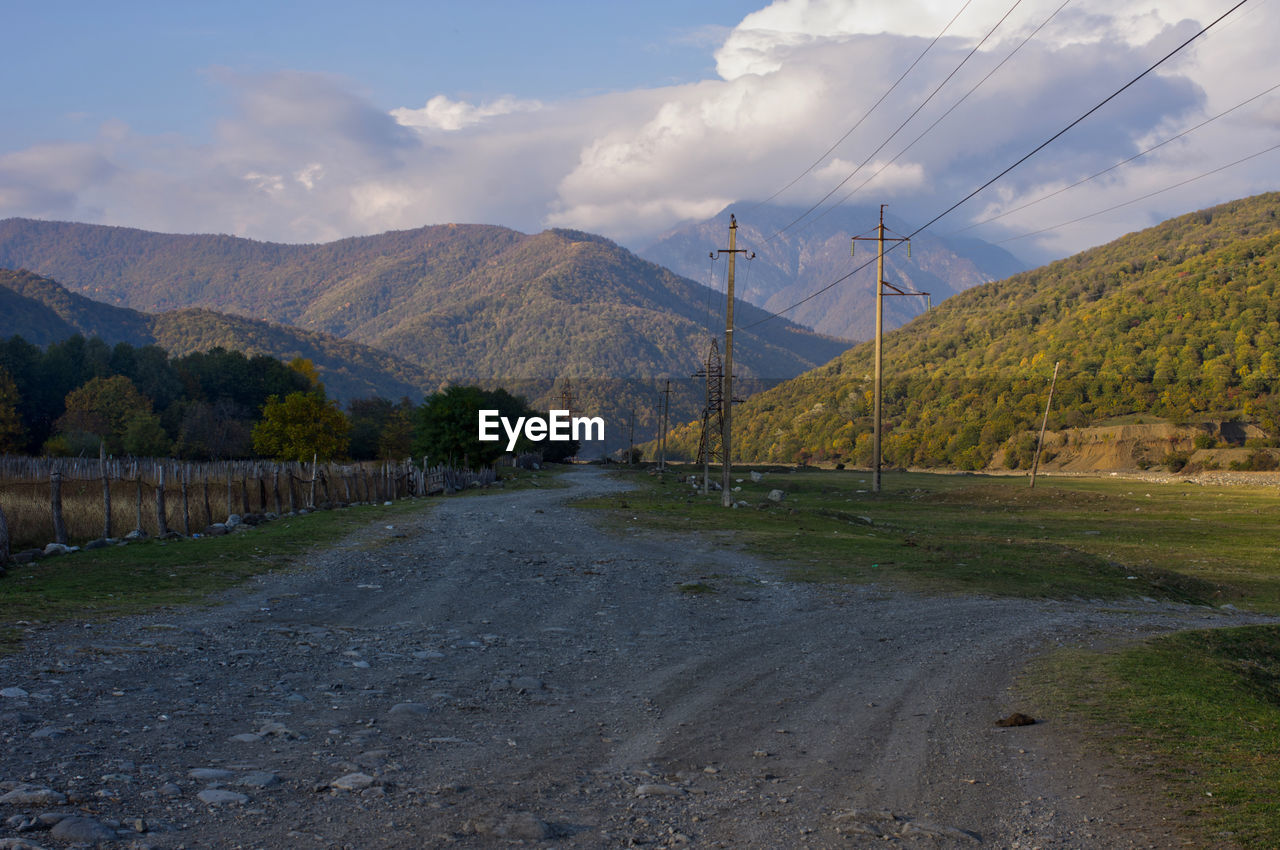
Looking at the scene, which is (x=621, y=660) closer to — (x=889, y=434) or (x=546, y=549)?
(x=546, y=549)

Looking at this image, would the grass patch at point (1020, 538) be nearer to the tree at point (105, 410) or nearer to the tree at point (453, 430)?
the tree at point (453, 430)

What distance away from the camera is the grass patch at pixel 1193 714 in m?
5.36

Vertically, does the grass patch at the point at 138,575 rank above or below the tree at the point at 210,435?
below

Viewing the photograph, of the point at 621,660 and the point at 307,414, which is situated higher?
the point at 307,414

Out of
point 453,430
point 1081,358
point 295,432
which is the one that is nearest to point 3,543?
point 453,430

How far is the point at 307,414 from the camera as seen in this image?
76.5 metres

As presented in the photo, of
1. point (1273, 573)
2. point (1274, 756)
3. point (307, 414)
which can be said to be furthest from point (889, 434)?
point (1274, 756)

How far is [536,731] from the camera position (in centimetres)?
663

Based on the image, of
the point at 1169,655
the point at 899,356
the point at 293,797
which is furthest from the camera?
the point at 899,356

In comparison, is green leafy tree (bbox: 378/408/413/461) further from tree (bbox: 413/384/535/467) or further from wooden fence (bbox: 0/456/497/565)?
wooden fence (bbox: 0/456/497/565)

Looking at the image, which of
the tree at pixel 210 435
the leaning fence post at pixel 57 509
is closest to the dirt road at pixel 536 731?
the leaning fence post at pixel 57 509

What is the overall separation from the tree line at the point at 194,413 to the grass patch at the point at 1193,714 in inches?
2238

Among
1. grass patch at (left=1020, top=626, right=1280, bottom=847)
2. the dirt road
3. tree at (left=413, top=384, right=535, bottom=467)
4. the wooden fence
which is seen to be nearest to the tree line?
tree at (left=413, top=384, right=535, bottom=467)

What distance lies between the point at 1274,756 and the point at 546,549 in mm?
14814
